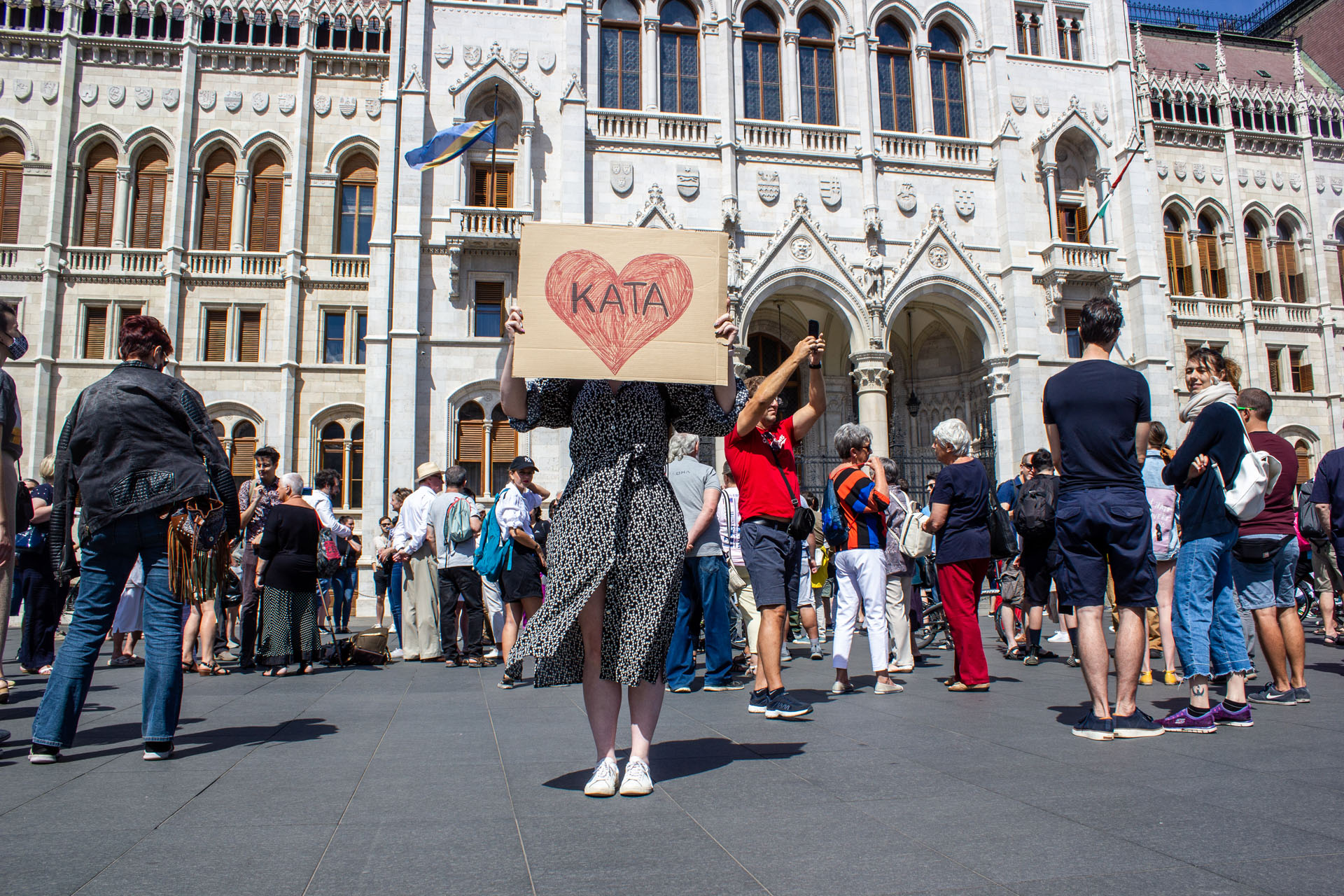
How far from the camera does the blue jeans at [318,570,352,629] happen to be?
13.5 metres

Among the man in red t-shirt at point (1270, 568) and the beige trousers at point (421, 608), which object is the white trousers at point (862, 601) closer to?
the man in red t-shirt at point (1270, 568)

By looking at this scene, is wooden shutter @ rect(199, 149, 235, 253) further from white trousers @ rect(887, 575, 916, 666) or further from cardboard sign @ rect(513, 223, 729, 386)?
cardboard sign @ rect(513, 223, 729, 386)

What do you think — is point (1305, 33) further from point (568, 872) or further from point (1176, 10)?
point (568, 872)

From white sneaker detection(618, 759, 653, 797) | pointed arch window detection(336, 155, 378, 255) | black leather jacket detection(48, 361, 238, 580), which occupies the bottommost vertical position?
white sneaker detection(618, 759, 653, 797)

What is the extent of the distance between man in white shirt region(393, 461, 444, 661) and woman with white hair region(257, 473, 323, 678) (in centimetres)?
128

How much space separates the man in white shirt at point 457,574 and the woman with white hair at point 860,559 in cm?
405

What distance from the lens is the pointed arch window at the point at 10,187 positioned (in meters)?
23.5

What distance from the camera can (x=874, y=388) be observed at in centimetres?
2158

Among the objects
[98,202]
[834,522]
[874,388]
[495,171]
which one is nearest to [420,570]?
[834,522]

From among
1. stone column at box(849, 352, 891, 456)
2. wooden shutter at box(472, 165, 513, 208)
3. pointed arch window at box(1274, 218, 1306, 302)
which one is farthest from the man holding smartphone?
pointed arch window at box(1274, 218, 1306, 302)

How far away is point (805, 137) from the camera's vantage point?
2259cm

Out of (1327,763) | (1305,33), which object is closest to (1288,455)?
(1327,763)

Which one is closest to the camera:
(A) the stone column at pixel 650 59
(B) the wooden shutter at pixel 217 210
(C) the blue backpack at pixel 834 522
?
(C) the blue backpack at pixel 834 522

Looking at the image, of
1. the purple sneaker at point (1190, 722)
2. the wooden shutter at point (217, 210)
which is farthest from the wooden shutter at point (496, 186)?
the purple sneaker at point (1190, 722)
